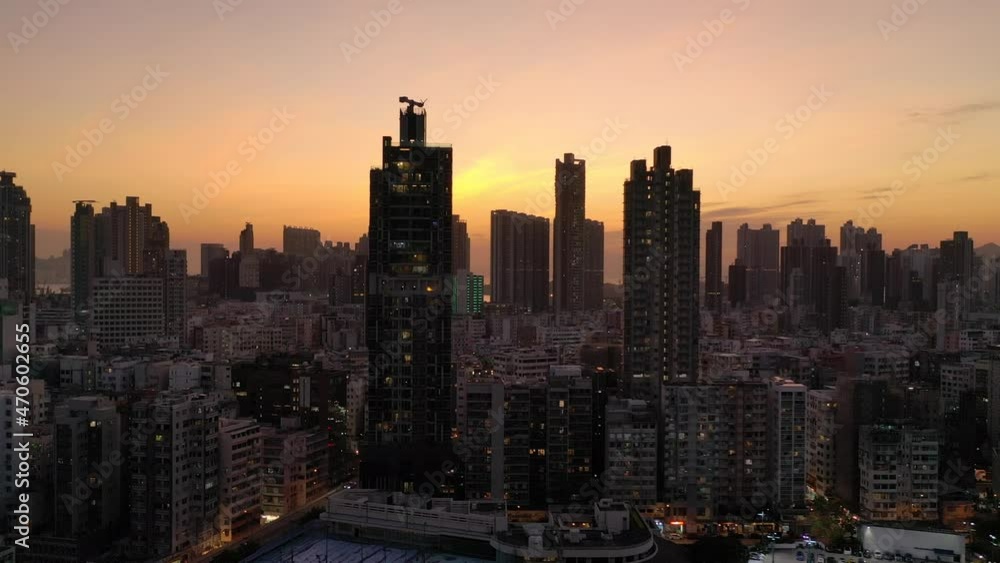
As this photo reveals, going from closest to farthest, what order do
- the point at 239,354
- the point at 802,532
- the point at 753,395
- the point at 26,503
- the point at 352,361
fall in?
the point at 26,503 < the point at 802,532 < the point at 753,395 < the point at 352,361 < the point at 239,354

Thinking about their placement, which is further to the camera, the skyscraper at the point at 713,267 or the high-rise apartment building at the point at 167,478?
the skyscraper at the point at 713,267

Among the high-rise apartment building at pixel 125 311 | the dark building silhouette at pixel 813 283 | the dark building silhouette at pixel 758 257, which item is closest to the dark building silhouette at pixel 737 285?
the dark building silhouette at pixel 758 257

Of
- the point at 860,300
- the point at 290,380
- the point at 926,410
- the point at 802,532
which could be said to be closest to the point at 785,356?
the point at 926,410

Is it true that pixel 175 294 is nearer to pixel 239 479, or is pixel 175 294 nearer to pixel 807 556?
pixel 239 479

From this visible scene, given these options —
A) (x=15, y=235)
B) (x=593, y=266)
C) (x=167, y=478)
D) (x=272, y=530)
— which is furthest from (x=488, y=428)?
(x=593, y=266)

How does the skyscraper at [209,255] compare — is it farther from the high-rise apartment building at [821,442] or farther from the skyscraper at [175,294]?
the high-rise apartment building at [821,442]

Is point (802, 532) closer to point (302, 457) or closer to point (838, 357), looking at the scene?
point (302, 457)

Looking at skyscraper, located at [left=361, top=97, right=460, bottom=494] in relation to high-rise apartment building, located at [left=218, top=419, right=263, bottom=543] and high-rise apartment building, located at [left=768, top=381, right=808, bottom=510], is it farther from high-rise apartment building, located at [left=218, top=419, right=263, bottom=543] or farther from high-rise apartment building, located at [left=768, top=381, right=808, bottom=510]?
high-rise apartment building, located at [left=768, top=381, right=808, bottom=510]
